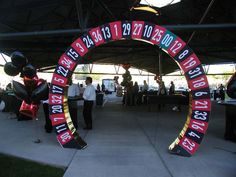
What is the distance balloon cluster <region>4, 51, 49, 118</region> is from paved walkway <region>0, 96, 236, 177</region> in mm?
1197

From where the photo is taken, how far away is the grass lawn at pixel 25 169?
5.12 m

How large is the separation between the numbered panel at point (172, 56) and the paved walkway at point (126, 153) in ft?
1.28

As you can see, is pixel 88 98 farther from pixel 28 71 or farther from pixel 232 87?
pixel 232 87

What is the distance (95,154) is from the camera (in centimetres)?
658

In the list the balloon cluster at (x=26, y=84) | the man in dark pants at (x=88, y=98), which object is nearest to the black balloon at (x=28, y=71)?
the balloon cluster at (x=26, y=84)

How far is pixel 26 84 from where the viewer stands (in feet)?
24.1

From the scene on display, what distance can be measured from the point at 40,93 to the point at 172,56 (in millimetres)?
3474

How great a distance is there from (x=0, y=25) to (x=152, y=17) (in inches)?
330

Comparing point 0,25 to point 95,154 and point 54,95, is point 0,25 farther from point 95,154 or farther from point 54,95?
point 95,154

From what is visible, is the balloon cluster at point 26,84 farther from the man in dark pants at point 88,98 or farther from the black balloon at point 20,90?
the man in dark pants at point 88,98

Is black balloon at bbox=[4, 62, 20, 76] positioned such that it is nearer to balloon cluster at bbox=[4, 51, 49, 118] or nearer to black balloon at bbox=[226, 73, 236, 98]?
balloon cluster at bbox=[4, 51, 49, 118]

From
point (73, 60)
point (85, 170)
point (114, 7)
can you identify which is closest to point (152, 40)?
point (73, 60)

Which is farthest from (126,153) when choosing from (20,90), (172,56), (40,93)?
(20,90)

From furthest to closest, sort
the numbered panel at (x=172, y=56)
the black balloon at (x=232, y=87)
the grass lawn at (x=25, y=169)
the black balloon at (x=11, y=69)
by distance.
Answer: the black balloon at (x=11, y=69) → the numbered panel at (x=172, y=56) → the black balloon at (x=232, y=87) → the grass lawn at (x=25, y=169)
